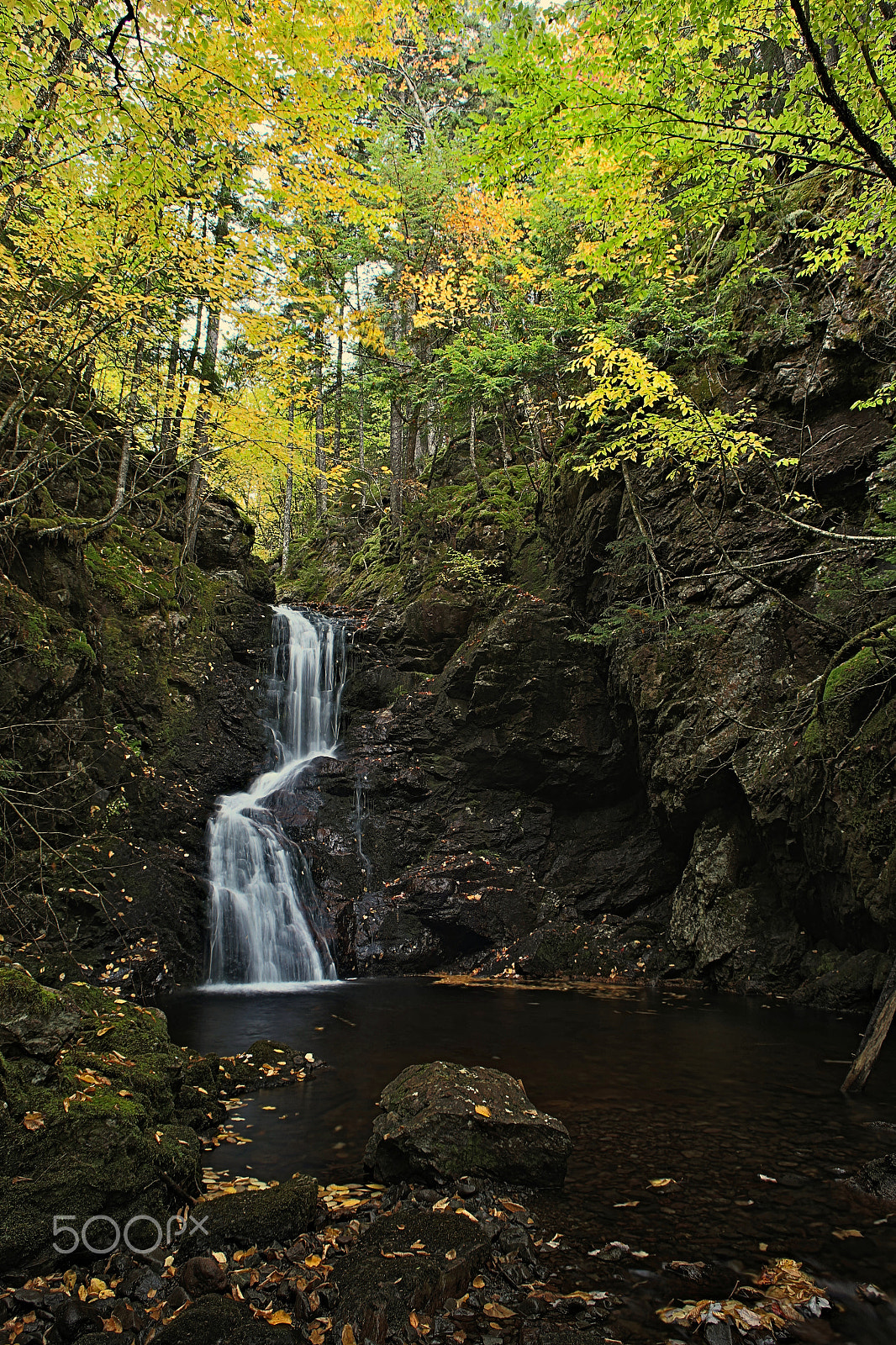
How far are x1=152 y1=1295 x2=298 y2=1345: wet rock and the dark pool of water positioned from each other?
1495 millimetres

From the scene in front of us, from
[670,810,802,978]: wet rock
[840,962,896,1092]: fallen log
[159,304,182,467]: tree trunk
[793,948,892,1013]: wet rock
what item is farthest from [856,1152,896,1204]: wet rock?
[159,304,182,467]: tree trunk

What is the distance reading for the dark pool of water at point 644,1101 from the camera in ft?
11.6

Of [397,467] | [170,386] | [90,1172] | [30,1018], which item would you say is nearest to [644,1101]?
[90,1172]

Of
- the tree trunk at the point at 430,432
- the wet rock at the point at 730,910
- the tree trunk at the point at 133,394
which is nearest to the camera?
the tree trunk at the point at 133,394

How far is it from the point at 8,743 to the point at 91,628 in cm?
262

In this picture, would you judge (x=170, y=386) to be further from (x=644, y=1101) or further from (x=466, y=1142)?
(x=644, y=1101)

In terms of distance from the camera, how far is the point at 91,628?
9.91 meters

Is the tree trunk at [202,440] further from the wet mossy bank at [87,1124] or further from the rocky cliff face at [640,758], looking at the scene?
the wet mossy bank at [87,1124]

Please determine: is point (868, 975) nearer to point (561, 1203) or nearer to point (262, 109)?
point (561, 1203)

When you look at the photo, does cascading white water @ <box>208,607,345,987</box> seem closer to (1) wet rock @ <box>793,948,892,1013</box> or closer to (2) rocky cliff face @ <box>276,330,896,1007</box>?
(2) rocky cliff face @ <box>276,330,896,1007</box>

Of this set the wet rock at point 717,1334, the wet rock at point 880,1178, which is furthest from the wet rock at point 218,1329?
the wet rock at point 880,1178

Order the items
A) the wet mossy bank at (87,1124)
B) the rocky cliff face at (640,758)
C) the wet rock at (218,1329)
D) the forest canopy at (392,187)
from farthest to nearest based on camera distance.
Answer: the rocky cliff face at (640,758) → the forest canopy at (392,187) → the wet mossy bank at (87,1124) → the wet rock at (218,1329)

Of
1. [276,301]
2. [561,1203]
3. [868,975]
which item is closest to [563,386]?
[276,301]
